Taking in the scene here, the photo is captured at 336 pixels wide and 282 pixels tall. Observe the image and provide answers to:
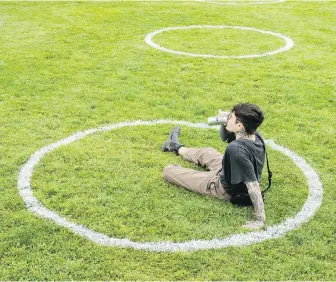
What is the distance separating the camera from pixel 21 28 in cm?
1484

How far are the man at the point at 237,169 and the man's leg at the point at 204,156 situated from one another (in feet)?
0.06

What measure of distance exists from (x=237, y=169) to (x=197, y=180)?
2.53 feet

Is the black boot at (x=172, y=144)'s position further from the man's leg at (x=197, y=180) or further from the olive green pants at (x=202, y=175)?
the man's leg at (x=197, y=180)

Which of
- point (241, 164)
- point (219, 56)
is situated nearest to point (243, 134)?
point (241, 164)

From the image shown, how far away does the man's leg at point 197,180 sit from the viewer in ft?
20.7

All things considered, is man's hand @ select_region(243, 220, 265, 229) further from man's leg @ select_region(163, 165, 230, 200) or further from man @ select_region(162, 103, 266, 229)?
man's leg @ select_region(163, 165, 230, 200)

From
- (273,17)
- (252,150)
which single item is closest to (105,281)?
(252,150)

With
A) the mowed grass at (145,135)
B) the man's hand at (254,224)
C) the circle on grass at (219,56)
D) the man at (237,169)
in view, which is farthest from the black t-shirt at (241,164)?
the circle on grass at (219,56)

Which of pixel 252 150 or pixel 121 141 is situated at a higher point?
pixel 252 150

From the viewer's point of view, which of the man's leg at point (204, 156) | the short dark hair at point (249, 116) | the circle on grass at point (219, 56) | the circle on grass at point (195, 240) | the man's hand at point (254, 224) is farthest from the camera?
the circle on grass at point (219, 56)

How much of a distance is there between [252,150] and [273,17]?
11193 millimetres

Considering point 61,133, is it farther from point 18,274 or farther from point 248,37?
point 248,37

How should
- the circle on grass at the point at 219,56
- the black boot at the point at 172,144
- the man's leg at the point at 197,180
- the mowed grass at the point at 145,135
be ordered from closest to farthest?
the mowed grass at the point at 145,135, the man's leg at the point at 197,180, the black boot at the point at 172,144, the circle on grass at the point at 219,56

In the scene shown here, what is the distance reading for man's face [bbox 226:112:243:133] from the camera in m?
6.12
